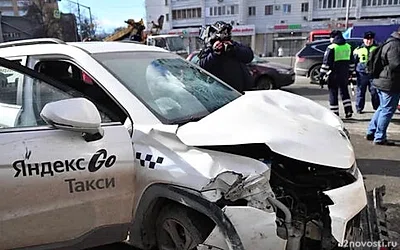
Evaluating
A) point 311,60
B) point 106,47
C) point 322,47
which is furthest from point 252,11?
point 106,47

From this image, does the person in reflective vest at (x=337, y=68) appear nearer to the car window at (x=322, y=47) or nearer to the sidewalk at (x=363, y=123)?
the sidewalk at (x=363, y=123)

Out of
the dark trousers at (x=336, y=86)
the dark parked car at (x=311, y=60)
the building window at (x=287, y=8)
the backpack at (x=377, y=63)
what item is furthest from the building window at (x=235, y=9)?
the backpack at (x=377, y=63)

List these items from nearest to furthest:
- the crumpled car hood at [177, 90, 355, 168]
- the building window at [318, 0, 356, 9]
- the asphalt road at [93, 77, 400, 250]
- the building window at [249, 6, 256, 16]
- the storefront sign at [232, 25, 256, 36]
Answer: the crumpled car hood at [177, 90, 355, 168] → the asphalt road at [93, 77, 400, 250] → the building window at [318, 0, 356, 9] → the storefront sign at [232, 25, 256, 36] → the building window at [249, 6, 256, 16]

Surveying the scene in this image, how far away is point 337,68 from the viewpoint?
7.37m

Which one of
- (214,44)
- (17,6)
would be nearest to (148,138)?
(214,44)

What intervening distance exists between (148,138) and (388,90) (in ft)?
14.6

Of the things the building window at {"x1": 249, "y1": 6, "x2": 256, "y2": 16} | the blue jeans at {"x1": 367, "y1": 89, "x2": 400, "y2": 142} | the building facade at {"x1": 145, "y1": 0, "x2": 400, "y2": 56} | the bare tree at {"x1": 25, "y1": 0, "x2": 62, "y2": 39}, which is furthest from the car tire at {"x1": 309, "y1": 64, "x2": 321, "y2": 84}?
the building window at {"x1": 249, "y1": 6, "x2": 256, "y2": 16}

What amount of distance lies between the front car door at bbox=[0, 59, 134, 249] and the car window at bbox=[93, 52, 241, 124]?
1.03ft

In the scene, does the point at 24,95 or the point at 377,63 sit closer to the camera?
the point at 24,95

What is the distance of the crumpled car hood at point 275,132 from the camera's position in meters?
2.20

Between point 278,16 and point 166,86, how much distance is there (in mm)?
61912

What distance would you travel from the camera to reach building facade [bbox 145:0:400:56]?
181ft

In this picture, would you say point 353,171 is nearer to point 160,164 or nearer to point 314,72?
point 160,164

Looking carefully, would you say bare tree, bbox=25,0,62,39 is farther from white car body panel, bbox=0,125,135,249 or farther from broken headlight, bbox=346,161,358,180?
broken headlight, bbox=346,161,358,180
